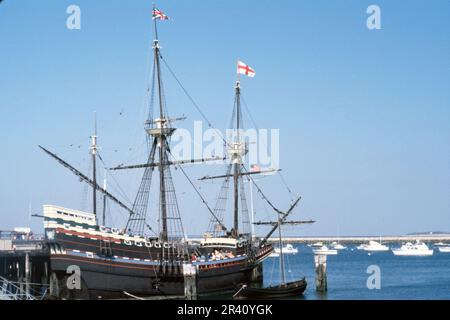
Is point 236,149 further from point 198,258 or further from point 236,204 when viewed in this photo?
point 198,258

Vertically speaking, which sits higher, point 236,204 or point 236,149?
point 236,149

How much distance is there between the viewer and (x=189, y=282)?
181 ft

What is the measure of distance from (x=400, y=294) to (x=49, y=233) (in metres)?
40.2

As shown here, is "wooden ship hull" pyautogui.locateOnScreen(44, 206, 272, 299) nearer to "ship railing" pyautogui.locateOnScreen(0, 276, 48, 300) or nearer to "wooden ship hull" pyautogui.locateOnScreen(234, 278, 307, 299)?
"ship railing" pyautogui.locateOnScreen(0, 276, 48, 300)

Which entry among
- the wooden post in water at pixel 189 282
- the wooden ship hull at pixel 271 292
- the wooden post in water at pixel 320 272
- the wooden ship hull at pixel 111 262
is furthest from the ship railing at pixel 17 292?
the wooden post in water at pixel 320 272

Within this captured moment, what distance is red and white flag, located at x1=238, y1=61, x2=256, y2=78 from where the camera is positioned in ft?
224

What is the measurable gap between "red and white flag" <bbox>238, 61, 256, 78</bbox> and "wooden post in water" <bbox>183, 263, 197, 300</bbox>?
23.0 meters

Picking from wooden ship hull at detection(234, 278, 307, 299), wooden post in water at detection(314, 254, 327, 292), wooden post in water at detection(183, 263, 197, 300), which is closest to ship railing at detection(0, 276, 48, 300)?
wooden post in water at detection(183, 263, 197, 300)

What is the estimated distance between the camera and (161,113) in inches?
2361

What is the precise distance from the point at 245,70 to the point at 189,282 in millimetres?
24806

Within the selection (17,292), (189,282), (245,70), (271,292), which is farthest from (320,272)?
(17,292)

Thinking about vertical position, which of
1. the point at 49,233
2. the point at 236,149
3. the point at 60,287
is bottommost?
the point at 60,287
